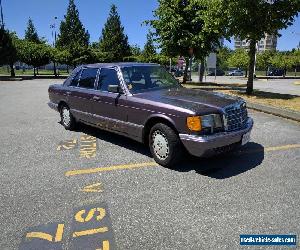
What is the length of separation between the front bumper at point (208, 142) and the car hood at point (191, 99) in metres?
0.43

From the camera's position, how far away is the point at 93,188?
4812 mm

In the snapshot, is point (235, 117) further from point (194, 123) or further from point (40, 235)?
point (40, 235)

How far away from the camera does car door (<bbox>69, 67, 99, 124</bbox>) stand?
7.20 metres

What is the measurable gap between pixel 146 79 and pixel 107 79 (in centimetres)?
85

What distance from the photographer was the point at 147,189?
15.6ft

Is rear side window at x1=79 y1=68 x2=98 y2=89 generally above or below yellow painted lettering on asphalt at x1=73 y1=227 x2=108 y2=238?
above

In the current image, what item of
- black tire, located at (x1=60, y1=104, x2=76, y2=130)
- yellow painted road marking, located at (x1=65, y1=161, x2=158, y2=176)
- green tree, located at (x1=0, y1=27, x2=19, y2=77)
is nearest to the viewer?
yellow painted road marking, located at (x1=65, y1=161, x2=158, y2=176)

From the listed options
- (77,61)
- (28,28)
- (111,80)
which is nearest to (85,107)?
(111,80)

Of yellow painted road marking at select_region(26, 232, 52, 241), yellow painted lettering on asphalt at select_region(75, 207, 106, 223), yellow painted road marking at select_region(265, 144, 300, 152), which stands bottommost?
yellow painted road marking at select_region(26, 232, 52, 241)

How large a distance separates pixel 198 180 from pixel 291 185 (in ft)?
4.52

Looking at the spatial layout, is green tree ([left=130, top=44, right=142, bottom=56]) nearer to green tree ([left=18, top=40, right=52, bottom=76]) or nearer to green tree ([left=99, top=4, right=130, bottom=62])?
green tree ([left=99, top=4, right=130, bottom=62])

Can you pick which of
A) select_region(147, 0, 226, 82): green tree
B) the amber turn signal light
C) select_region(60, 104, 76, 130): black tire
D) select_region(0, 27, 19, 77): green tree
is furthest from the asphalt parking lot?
select_region(0, 27, 19, 77): green tree

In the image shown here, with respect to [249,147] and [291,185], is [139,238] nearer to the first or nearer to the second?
[291,185]

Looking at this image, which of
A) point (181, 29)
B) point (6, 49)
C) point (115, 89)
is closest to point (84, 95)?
point (115, 89)
